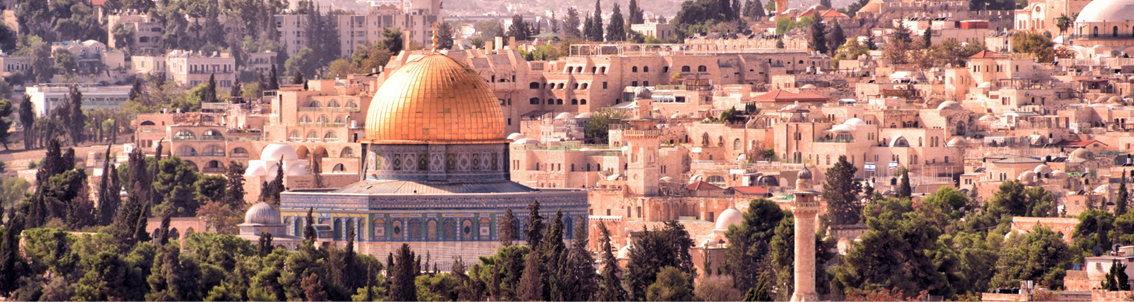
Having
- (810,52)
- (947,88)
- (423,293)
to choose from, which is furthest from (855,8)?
(423,293)

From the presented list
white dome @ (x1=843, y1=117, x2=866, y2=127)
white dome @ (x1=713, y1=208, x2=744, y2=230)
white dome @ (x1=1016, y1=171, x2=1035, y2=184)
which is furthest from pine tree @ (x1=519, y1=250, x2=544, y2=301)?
white dome @ (x1=843, y1=117, x2=866, y2=127)

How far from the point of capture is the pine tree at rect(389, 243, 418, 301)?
55691 mm

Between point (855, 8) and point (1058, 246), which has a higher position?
point (855, 8)

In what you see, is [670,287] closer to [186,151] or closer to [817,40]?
[186,151]

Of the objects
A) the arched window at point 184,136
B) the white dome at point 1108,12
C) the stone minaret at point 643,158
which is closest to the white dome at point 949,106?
the stone minaret at point 643,158

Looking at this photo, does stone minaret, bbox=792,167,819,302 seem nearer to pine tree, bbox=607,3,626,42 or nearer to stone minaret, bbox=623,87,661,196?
stone minaret, bbox=623,87,661,196

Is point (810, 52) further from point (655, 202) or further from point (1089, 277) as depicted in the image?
point (1089, 277)

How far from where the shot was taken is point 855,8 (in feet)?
486

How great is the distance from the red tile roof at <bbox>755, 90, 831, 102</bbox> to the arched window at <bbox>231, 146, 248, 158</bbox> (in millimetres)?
17591

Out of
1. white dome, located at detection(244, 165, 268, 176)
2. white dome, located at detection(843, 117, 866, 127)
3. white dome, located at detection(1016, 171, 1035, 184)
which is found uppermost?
white dome, located at detection(843, 117, 866, 127)

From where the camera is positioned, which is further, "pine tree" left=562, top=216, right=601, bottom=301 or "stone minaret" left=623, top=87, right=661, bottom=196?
"stone minaret" left=623, top=87, right=661, bottom=196

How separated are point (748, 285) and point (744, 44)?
158ft

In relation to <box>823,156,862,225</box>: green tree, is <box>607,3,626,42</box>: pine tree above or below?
above

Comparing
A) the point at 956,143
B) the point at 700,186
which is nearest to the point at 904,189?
the point at 700,186
